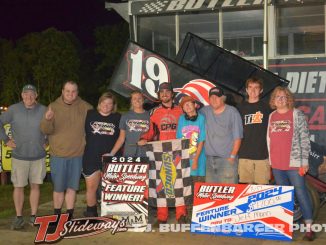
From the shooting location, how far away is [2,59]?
177ft

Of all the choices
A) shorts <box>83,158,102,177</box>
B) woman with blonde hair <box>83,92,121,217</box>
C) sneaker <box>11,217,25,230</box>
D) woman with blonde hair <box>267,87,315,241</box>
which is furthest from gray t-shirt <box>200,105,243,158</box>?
sneaker <box>11,217,25,230</box>

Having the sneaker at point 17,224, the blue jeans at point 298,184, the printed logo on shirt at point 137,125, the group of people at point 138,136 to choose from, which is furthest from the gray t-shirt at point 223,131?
the sneaker at point 17,224

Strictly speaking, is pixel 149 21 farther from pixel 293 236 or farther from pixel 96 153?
pixel 293 236

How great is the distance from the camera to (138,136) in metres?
6.18

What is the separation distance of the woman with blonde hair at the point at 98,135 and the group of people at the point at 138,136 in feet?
0.04

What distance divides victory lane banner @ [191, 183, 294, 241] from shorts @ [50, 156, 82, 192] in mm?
1642

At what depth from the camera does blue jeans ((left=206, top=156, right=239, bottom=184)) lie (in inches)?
227

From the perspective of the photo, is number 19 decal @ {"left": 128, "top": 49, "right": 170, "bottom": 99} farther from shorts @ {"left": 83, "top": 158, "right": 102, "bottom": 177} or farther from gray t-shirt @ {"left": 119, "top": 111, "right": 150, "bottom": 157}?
shorts @ {"left": 83, "top": 158, "right": 102, "bottom": 177}

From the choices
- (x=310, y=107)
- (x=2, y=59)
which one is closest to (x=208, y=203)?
(x=310, y=107)

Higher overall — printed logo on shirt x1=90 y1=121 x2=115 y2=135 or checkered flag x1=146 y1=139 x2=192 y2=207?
printed logo on shirt x1=90 y1=121 x2=115 y2=135

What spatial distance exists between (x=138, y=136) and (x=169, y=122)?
45cm

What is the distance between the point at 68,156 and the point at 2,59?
51.3m

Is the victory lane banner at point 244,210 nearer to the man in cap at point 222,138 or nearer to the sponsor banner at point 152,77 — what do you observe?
the man in cap at point 222,138

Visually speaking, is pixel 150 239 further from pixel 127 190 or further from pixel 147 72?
pixel 147 72
